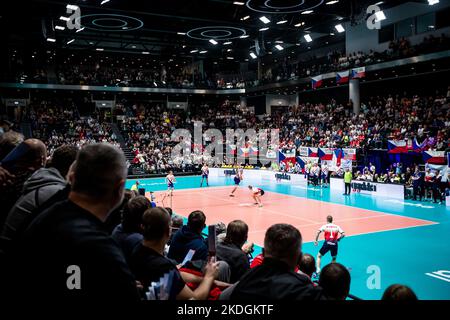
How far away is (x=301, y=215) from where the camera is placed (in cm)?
1809

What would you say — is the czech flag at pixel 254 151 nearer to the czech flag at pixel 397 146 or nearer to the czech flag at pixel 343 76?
the czech flag at pixel 343 76

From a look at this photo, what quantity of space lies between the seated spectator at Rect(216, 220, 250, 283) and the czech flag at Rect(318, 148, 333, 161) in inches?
1020

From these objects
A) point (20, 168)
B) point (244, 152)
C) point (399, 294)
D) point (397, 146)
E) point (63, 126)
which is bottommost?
point (399, 294)

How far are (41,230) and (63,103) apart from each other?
49431 millimetres

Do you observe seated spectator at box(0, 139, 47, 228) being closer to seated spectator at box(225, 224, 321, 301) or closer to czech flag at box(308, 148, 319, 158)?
seated spectator at box(225, 224, 321, 301)

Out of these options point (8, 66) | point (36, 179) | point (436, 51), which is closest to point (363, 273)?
point (36, 179)

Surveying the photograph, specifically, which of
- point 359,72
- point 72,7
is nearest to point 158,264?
point 72,7

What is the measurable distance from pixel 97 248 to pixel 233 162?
127 ft

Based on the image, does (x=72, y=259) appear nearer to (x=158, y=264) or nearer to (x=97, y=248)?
(x=97, y=248)

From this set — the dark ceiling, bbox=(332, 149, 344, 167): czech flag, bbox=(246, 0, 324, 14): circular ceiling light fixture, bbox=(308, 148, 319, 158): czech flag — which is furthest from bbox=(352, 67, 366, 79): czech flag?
bbox=(246, 0, 324, 14): circular ceiling light fixture

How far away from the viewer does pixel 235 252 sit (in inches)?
191

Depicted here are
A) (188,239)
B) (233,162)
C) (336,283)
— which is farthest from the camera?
(233,162)

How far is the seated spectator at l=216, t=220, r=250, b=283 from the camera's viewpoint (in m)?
4.73

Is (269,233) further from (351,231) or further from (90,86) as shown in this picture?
(90,86)
